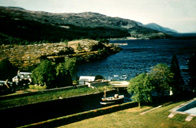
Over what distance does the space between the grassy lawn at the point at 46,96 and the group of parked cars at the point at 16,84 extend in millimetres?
9508

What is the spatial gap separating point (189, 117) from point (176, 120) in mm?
2171

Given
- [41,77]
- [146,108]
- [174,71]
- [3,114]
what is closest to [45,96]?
[41,77]

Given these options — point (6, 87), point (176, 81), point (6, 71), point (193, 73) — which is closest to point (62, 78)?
point (6, 87)

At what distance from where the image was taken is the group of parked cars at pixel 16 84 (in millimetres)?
62100

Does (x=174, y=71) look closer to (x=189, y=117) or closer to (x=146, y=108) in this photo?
(x=146, y=108)

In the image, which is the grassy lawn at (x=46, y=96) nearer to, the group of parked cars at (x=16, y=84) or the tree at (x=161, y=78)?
the group of parked cars at (x=16, y=84)

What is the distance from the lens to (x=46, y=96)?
5756 centimetres

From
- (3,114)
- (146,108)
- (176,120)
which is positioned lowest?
(3,114)

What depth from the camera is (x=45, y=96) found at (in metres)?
57.5

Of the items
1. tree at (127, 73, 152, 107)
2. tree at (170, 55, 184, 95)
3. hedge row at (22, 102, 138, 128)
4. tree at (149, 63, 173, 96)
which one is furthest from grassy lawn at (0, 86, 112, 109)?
tree at (170, 55, 184, 95)

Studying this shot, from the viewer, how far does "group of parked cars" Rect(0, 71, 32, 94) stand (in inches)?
2445

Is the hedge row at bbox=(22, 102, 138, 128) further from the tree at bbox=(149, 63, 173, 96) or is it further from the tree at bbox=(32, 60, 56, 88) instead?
the tree at bbox=(32, 60, 56, 88)

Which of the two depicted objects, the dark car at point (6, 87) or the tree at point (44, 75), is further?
the tree at point (44, 75)

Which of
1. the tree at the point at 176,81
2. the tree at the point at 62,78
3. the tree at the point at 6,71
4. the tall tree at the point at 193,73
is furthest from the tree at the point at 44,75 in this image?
the tall tree at the point at 193,73
